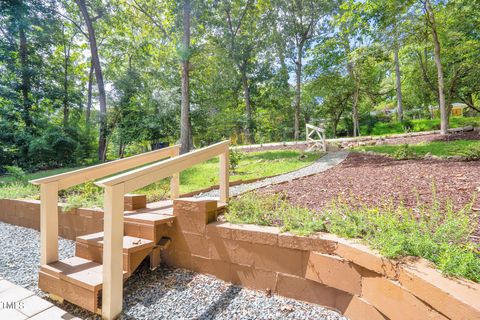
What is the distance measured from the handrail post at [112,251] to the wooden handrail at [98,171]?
103 cm

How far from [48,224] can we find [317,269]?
2.39m

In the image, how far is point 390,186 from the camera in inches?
132

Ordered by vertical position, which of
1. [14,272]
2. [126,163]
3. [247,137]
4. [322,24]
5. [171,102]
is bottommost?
[14,272]

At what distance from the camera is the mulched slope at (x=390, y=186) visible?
9.19ft

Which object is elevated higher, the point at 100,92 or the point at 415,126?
the point at 100,92

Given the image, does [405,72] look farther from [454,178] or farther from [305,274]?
[305,274]

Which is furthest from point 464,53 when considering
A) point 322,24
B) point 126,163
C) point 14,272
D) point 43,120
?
point 43,120

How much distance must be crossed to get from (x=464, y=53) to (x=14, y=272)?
48.7 ft

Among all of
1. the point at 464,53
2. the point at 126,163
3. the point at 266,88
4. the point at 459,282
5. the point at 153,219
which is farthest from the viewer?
the point at 266,88

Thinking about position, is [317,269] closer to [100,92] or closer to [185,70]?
[185,70]

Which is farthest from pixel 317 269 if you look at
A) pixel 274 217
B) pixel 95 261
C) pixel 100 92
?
pixel 100 92

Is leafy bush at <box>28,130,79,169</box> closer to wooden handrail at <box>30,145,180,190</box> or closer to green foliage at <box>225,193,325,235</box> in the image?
wooden handrail at <box>30,145,180,190</box>

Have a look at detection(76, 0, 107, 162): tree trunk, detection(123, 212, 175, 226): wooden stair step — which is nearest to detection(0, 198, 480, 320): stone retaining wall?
detection(123, 212, 175, 226): wooden stair step

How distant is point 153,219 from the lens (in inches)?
93.7
